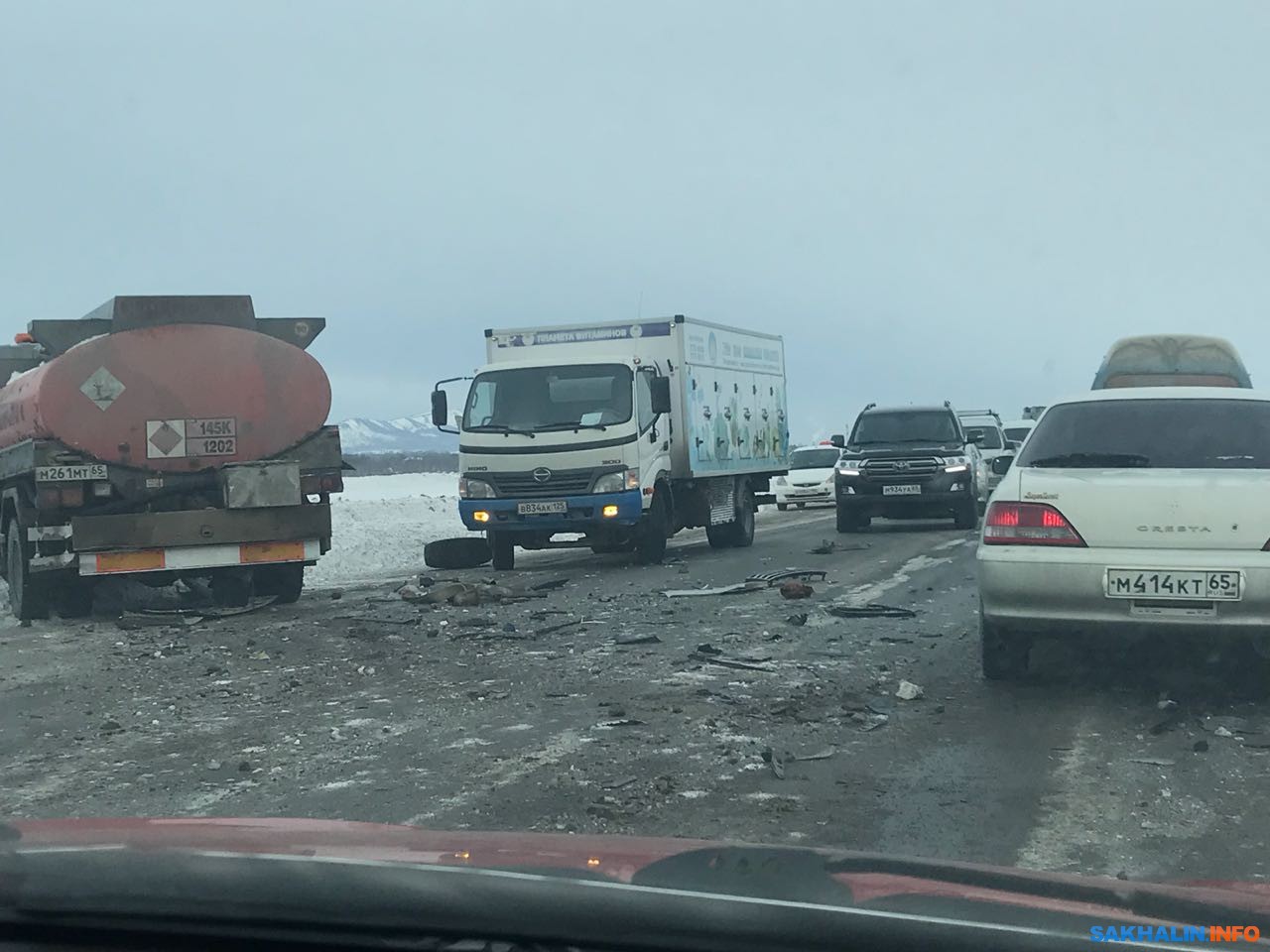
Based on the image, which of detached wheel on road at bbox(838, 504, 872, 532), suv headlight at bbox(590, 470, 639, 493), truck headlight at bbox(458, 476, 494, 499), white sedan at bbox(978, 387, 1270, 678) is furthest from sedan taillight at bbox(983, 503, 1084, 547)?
detached wheel on road at bbox(838, 504, 872, 532)

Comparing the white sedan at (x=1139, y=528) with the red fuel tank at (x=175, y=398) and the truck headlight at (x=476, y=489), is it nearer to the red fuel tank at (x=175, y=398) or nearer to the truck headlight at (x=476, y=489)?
the red fuel tank at (x=175, y=398)

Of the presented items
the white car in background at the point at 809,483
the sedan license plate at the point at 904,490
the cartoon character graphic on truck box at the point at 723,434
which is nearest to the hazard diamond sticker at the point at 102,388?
the cartoon character graphic on truck box at the point at 723,434

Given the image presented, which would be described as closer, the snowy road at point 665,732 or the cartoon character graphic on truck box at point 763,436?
the snowy road at point 665,732

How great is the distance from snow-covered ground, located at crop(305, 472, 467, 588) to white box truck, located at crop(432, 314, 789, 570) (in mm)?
1984

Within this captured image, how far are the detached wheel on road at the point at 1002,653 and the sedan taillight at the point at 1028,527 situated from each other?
0.58 meters

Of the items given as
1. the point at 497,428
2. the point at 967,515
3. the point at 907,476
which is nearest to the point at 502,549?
the point at 497,428

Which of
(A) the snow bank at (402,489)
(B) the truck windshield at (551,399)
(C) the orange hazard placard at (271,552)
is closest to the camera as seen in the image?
(C) the orange hazard placard at (271,552)

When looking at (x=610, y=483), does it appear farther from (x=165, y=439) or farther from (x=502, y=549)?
(x=165, y=439)

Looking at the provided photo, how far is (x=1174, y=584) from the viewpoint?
6.71m

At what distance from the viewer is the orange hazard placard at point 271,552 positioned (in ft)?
42.0

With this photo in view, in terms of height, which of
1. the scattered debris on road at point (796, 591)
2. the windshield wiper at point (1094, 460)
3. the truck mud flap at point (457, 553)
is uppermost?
the windshield wiper at point (1094, 460)

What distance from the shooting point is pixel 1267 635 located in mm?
6660

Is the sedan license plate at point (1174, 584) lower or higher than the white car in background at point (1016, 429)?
lower

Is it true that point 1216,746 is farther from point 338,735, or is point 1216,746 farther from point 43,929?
point 43,929
